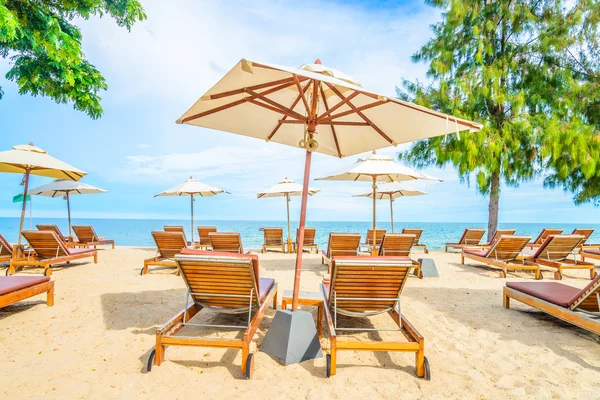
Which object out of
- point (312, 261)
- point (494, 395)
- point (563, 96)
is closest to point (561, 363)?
point (494, 395)

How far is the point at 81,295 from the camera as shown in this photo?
475cm

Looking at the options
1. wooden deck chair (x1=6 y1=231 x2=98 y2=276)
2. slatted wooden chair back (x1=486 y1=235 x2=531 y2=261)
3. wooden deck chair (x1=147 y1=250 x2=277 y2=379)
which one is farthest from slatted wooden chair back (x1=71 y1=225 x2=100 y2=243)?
slatted wooden chair back (x1=486 y1=235 x2=531 y2=261)

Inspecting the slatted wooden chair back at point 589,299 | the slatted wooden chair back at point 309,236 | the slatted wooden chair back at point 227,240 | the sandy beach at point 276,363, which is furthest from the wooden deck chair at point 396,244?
the slatted wooden chair back at point 309,236

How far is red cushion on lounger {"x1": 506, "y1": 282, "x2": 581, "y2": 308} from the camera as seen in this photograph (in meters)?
3.55

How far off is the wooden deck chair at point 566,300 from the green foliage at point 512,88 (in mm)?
8836

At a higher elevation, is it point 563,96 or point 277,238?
point 563,96

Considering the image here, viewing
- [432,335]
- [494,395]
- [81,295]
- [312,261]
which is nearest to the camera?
[494,395]

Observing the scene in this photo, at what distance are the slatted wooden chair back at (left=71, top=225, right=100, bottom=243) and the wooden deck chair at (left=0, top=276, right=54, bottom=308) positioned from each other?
7.51m

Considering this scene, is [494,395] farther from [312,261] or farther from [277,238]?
[277,238]

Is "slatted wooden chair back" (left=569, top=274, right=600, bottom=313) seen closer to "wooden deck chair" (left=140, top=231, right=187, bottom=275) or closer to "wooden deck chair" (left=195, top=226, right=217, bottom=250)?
"wooden deck chair" (left=140, top=231, right=187, bottom=275)

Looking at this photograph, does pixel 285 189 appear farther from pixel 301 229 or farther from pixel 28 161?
pixel 301 229

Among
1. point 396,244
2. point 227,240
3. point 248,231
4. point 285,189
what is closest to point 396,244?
point 396,244

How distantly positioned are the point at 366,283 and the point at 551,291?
8.78 ft

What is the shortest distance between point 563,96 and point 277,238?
Result: 40.1 feet
